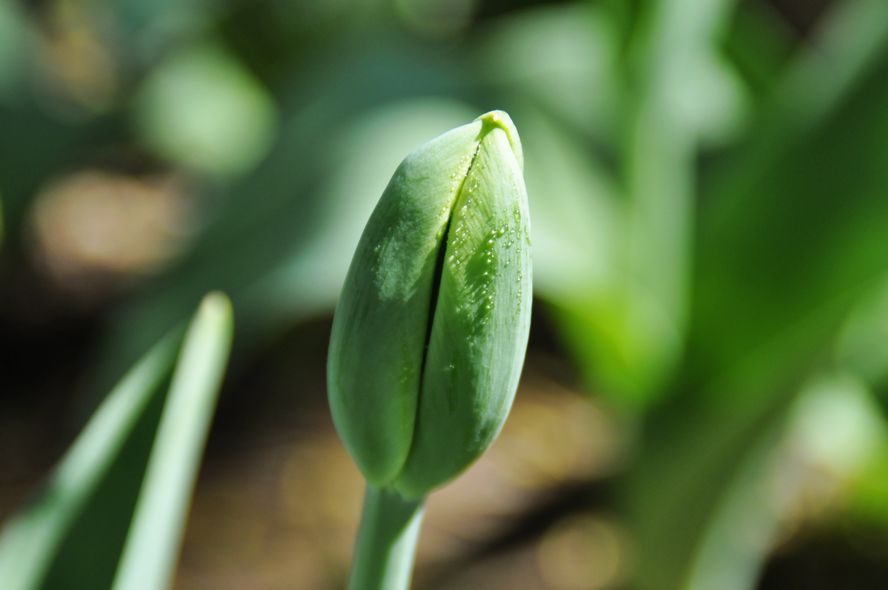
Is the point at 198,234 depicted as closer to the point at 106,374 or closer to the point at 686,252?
the point at 106,374

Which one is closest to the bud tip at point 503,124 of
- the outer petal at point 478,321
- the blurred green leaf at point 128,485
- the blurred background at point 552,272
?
the outer petal at point 478,321

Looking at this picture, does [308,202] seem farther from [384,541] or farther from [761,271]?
[384,541]

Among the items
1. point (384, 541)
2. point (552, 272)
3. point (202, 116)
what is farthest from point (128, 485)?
point (202, 116)

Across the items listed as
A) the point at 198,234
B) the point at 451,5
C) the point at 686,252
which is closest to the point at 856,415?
the point at 686,252

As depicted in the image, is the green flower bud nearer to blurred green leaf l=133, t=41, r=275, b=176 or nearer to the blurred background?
the blurred background

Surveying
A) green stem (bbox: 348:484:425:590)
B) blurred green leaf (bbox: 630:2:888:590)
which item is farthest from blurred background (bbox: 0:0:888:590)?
green stem (bbox: 348:484:425:590)

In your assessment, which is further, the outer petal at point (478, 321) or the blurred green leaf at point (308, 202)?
the blurred green leaf at point (308, 202)

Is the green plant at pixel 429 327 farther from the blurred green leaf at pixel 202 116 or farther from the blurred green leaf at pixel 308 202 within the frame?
the blurred green leaf at pixel 202 116
